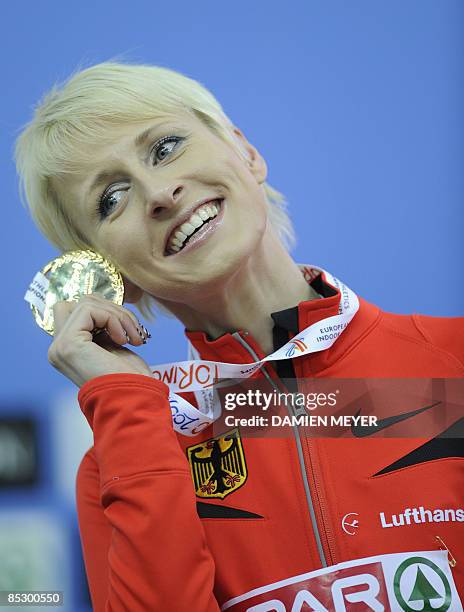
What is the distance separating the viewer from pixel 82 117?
4.71ft

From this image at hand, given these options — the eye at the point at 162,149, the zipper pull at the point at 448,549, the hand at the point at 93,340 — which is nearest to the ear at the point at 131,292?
the hand at the point at 93,340

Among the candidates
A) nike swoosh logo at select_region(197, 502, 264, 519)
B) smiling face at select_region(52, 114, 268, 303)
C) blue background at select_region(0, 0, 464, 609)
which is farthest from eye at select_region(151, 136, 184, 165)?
nike swoosh logo at select_region(197, 502, 264, 519)

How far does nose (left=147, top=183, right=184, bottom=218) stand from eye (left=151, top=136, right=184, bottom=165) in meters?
0.07

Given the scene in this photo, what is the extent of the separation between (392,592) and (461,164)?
3.06 feet

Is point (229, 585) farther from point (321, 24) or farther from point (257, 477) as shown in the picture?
point (321, 24)

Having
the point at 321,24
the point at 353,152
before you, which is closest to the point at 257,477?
the point at 353,152

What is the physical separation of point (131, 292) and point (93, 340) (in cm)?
21

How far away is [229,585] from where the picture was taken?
126cm

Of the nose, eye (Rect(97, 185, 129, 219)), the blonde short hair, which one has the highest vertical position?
the blonde short hair

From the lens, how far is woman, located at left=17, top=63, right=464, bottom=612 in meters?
1.20

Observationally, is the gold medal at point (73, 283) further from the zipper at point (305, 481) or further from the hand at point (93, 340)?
the zipper at point (305, 481)

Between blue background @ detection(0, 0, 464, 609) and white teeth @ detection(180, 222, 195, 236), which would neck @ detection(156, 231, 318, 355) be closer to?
white teeth @ detection(180, 222, 195, 236)

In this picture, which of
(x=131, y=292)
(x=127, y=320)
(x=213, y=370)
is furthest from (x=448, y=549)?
(x=131, y=292)

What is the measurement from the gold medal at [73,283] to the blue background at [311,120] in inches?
15.9
